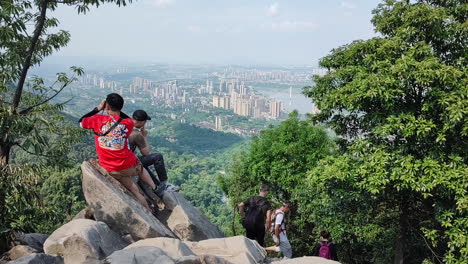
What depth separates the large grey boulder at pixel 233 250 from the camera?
6078mm

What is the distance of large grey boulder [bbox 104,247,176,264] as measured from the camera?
4.77 m

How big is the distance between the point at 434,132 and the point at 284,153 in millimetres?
9578

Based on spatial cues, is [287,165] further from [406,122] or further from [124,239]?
[124,239]

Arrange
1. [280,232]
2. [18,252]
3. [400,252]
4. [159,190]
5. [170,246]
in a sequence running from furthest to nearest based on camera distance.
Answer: [400,252], [159,190], [280,232], [18,252], [170,246]

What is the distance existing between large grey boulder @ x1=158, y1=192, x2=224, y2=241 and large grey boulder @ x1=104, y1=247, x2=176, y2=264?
2.68m

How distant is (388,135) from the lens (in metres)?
8.05

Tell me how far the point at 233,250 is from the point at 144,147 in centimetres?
285

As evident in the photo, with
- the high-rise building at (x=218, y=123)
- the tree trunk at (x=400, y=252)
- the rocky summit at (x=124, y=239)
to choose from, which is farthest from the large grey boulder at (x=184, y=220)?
the high-rise building at (x=218, y=123)

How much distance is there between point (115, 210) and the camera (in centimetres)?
683

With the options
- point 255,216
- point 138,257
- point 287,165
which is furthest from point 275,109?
point 138,257

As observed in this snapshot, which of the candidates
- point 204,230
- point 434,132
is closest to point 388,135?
point 434,132

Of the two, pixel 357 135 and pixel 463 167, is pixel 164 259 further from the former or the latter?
pixel 357 135

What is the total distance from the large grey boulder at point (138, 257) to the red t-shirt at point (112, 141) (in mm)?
2183

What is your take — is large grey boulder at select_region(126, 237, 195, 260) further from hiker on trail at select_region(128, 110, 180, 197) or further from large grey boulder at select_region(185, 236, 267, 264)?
hiker on trail at select_region(128, 110, 180, 197)
